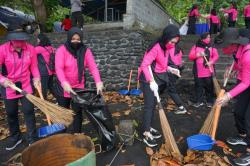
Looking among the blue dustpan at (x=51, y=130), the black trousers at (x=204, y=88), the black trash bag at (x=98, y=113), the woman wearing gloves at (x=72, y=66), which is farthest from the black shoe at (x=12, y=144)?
the black trousers at (x=204, y=88)

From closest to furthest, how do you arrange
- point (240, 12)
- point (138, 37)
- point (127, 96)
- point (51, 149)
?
point (51, 149)
point (127, 96)
point (138, 37)
point (240, 12)

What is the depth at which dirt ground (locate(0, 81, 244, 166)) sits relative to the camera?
4.75 metres

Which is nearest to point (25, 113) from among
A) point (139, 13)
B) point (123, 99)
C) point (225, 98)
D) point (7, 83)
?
point (7, 83)

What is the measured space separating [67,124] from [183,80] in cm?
538

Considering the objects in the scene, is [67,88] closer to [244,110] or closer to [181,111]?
[244,110]

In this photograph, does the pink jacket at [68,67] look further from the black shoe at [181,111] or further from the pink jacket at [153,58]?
the black shoe at [181,111]

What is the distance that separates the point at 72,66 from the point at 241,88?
97.8 inches

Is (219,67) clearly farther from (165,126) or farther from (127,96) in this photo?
(165,126)

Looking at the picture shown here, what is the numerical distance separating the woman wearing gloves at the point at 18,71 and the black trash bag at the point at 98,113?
34.1 inches

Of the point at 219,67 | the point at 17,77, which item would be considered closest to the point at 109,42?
the point at 219,67

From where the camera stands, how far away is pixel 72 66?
464 cm

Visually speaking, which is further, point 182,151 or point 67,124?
point 182,151

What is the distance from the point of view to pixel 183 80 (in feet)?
29.4

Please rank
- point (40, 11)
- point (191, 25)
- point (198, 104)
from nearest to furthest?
point (198, 104) < point (40, 11) < point (191, 25)
